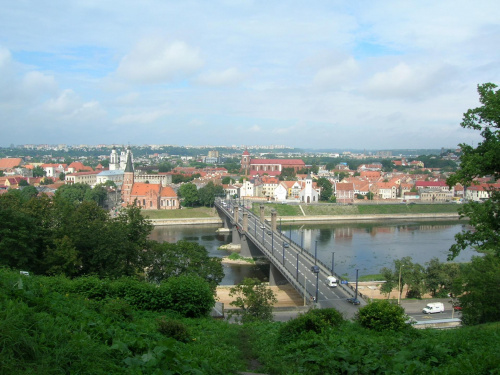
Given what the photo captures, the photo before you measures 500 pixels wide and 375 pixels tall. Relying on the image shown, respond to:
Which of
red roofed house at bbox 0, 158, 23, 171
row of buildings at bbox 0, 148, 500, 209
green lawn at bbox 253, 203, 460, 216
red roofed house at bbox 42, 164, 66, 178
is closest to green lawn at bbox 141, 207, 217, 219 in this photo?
row of buildings at bbox 0, 148, 500, 209

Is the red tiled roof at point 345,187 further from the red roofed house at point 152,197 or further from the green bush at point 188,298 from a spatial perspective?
the green bush at point 188,298

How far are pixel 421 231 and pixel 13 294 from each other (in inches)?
1331

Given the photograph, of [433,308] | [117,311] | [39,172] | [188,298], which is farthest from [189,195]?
[39,172]

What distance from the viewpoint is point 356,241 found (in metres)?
29.7

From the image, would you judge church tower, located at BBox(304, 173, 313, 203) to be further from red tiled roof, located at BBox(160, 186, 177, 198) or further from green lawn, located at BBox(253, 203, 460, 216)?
red tiled roof, located at BBox(160, 186, 177, 198)

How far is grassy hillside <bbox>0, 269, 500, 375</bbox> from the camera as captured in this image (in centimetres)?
338

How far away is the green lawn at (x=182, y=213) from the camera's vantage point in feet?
127

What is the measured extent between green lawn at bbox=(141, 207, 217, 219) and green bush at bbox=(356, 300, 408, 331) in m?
32.8

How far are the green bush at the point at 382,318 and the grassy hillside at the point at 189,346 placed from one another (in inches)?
7.5

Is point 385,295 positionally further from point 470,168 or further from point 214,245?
point 214,245

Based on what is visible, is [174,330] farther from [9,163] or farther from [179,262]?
[9,163]

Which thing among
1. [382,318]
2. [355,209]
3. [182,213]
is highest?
[382,318]

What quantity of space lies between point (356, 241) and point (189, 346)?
1024 inches

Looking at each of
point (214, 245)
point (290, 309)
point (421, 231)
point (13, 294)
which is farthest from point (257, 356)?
point (421, 231)
